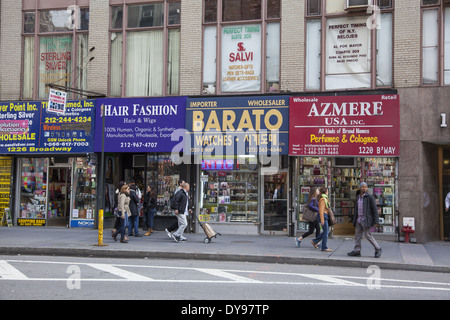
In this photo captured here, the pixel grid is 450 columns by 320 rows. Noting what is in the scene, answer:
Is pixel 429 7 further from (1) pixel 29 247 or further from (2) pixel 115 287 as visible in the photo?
(1) pixel 29 247

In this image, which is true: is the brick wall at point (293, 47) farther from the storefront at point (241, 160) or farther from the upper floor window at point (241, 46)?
the storefront at point (241, 160)

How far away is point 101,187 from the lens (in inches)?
698

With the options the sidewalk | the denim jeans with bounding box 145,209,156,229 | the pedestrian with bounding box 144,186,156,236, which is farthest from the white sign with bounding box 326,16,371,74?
the denim jeans with bounding box 145,209,156,229

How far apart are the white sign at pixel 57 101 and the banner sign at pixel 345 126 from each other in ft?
25.6

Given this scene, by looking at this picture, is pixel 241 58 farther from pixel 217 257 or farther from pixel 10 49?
pixel 10 49

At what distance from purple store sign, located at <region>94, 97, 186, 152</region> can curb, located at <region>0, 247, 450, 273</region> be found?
16.7 ft

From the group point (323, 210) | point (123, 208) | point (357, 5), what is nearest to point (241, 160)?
point (323, 210)

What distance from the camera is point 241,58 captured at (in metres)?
16.7

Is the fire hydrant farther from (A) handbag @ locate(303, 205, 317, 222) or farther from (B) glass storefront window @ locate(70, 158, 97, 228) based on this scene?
(B) glass storefront window @ locate(70, 158, 97, 228)

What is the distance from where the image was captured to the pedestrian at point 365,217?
11805 mm

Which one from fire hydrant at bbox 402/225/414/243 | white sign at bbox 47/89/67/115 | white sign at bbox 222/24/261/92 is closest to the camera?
fire hydrant at bbox 402/225/414/243

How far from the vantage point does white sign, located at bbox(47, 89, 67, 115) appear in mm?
16188

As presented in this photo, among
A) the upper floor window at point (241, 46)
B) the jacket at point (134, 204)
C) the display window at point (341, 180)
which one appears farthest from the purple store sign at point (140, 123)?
the display window at point (341, 180)
